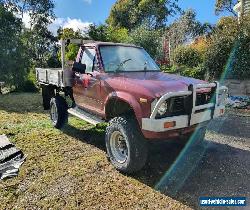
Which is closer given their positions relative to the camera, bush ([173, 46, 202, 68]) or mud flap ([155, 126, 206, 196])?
mud flap ([155, 126, 206, 196])

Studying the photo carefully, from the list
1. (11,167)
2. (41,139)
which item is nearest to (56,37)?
(41,139)

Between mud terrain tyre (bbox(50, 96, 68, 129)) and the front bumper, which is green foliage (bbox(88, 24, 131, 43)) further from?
the front bumper

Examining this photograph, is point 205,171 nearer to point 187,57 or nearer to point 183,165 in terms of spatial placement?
point 183,165

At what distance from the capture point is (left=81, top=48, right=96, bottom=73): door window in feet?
21.9

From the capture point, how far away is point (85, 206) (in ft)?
14.2

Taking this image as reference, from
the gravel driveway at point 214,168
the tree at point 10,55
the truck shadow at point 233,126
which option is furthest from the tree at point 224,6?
the gravel driveway at point 214,168

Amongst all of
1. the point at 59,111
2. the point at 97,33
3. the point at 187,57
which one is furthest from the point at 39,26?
the point at 59,111

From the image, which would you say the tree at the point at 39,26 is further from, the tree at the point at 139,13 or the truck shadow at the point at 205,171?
the truck shadow at the point at 205,171

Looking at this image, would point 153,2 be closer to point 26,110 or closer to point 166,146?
point 26,110

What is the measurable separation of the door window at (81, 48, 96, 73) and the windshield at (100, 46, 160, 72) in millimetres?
251

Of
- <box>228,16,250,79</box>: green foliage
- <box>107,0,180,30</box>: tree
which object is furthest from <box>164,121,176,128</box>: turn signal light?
<box>107,0,180,30</box>: tree

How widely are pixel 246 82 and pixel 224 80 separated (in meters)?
0.88

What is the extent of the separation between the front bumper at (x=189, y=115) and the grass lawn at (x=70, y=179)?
96 cm

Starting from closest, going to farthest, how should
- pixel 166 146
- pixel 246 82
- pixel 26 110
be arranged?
pixel 166 146 < pixel 26 110 < pixel 246 82
